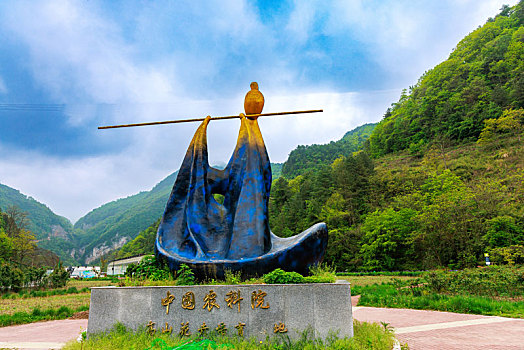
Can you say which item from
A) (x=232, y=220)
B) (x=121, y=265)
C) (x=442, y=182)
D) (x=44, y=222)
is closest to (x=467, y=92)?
(x=442, y=182)

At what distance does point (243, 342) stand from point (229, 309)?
67 cm

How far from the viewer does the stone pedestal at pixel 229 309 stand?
5480mm

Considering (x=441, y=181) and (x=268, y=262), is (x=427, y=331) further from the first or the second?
(x=441, y=181)

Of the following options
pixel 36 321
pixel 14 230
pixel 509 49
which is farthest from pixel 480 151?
pixel 14 230

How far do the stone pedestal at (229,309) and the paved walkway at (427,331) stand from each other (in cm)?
127

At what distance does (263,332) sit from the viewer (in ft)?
18.2

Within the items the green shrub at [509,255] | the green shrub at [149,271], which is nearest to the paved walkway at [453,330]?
the green shrub at [149,271]

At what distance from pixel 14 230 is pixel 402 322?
4085 cm

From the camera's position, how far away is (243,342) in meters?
5.22

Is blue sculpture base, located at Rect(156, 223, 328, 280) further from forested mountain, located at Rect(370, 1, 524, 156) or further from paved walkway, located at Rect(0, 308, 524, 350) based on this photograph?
forested mountain, located at Rect(370, 1, 524, 156)

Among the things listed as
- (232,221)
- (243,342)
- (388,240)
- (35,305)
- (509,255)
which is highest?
(232,221)

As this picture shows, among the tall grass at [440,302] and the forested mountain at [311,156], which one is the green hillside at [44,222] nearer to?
the forested mountain at [311,156]

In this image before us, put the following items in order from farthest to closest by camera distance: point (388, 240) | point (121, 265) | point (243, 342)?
point (121, 265), point (388, 240), point (243, 342)

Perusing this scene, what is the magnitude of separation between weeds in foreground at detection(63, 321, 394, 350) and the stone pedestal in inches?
4.9
